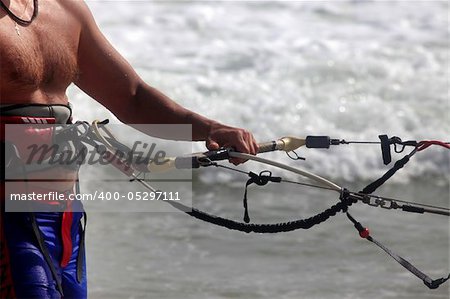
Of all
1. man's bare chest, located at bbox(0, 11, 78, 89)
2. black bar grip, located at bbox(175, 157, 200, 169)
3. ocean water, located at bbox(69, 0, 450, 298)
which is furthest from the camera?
ocean water, located at bbox(69, 0, 450, 298)

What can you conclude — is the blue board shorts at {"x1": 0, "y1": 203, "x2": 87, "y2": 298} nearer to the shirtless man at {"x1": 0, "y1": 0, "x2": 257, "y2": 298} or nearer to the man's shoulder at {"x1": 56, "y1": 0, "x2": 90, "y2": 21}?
the shirtless man at {"x1": 0, "y1": 0, "x2": 257, "y2": 298}

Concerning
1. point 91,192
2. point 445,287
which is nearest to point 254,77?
point 91,192

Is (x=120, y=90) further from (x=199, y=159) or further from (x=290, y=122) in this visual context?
(x=290, y=122)

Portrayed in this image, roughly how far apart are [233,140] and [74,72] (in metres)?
0.62

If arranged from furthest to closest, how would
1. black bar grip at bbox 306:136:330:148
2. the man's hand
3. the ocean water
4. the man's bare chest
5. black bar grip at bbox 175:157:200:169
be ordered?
the ocean water < black bar grip at bbox 306:136:330:148 < the man's hand < black bar grip at bbox 175:157:200:169 < the man's bare chest

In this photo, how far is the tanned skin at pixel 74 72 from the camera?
3.43 meters

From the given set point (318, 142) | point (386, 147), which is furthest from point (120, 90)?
point (386, 147)

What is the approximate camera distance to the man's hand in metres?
3.66

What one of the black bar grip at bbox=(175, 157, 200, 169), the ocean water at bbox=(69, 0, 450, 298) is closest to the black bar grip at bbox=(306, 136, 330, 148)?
the black bar grip at bbox=(175, 157, 200, 169)

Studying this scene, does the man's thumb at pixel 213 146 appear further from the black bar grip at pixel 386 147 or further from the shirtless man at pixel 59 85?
the black bar grip at pixel 386 147

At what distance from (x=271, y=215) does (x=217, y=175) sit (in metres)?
1.11

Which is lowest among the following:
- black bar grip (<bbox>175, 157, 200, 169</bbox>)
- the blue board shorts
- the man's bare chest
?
the blue board shorts

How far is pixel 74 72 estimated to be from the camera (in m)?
3.75

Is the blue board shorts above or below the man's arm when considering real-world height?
below
